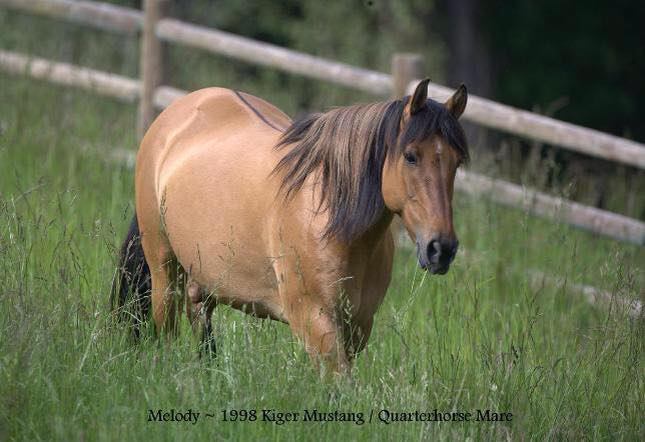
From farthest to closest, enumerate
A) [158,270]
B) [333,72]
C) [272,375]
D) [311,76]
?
[311,76], [333,72], [158,270], [272,375]

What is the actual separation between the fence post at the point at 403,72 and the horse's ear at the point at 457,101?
311cm

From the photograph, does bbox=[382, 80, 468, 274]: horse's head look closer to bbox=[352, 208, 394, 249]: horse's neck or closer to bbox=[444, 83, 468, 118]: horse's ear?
bbox=[444, 83, 468, 118]: horse's ear

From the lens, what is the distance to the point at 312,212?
3.76 m

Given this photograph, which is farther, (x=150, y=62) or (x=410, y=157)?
(x=150, y=62)

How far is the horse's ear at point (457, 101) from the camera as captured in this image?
11.7 ft

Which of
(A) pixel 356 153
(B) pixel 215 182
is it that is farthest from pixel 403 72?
(A) pixel 356 153

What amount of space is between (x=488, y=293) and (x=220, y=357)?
2.03 meters

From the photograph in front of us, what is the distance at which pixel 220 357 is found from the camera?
12.2 ft

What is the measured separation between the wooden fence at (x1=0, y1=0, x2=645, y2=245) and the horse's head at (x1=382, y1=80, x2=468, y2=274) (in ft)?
6.47

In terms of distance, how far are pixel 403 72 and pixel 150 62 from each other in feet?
7.62

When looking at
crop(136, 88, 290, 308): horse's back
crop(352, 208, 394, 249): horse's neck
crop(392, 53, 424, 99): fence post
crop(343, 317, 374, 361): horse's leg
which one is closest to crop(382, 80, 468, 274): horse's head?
crop(352, 208, 394, 249): horse's neck

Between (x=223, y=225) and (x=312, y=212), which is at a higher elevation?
(x=312, y=212)

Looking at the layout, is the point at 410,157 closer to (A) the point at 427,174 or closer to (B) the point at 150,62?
(A) the point at 427,174

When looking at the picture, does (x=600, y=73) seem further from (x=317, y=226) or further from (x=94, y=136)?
(x=317, y=226)
